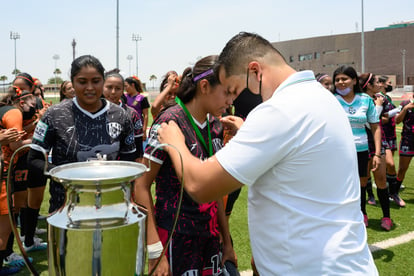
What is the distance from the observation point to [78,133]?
8.09ft

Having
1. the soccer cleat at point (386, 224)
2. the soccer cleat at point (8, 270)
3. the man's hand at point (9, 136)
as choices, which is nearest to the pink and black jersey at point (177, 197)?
the man's hand at point (9, 136)

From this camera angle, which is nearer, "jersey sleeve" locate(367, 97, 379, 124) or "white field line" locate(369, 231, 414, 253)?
"white field line" locate(369, 231, 414, 253)

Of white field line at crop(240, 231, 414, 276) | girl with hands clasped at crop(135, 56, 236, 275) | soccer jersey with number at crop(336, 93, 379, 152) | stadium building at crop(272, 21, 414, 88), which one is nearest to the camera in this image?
girl with hands clasped at crop(135, 56, 236, 275)

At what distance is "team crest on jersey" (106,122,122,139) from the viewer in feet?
8.48

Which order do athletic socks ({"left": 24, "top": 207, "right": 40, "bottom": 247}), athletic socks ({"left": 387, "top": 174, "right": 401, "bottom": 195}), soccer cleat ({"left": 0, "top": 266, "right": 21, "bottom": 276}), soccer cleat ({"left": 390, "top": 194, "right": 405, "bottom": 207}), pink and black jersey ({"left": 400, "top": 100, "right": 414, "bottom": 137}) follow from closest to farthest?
soccer cleat ({"left": 0, "top": 266, "right": 21, "bottom": 276})
athletic socks ({"left": 24, "top": 207, "right": 40, "bottom": 247})
soccer cleat ({"left": 390, "top": 194, "right": 405, "bottom": 207})
athletic socks ({"left": 387, "top": 174, "right": 401, "bottom": 195})
pink and black jersey ({"left": 400, "top": 100, "right": 414, "bottom": 137})

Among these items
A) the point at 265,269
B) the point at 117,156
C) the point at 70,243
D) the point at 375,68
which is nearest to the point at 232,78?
the point at 265,269

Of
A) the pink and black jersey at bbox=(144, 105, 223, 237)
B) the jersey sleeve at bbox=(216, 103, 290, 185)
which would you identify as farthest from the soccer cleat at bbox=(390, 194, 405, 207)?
the jersey sleeve at bbox=(216, 103, 290, 185)

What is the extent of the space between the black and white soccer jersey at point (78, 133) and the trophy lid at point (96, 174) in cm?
120

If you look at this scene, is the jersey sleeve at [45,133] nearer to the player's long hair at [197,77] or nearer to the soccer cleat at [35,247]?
the player's long hair at [197,77]

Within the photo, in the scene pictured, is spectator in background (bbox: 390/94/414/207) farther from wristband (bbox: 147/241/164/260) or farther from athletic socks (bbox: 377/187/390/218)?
wristband (bbox: 147/241/164/260)

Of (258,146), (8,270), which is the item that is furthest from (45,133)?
(8,270)

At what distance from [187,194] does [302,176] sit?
87cm

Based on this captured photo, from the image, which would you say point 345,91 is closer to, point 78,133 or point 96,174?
point 78,133

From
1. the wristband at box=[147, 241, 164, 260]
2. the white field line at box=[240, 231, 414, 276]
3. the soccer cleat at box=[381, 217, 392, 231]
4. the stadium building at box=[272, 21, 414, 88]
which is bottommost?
the white field line at box=[240, 231, 414, 276]
